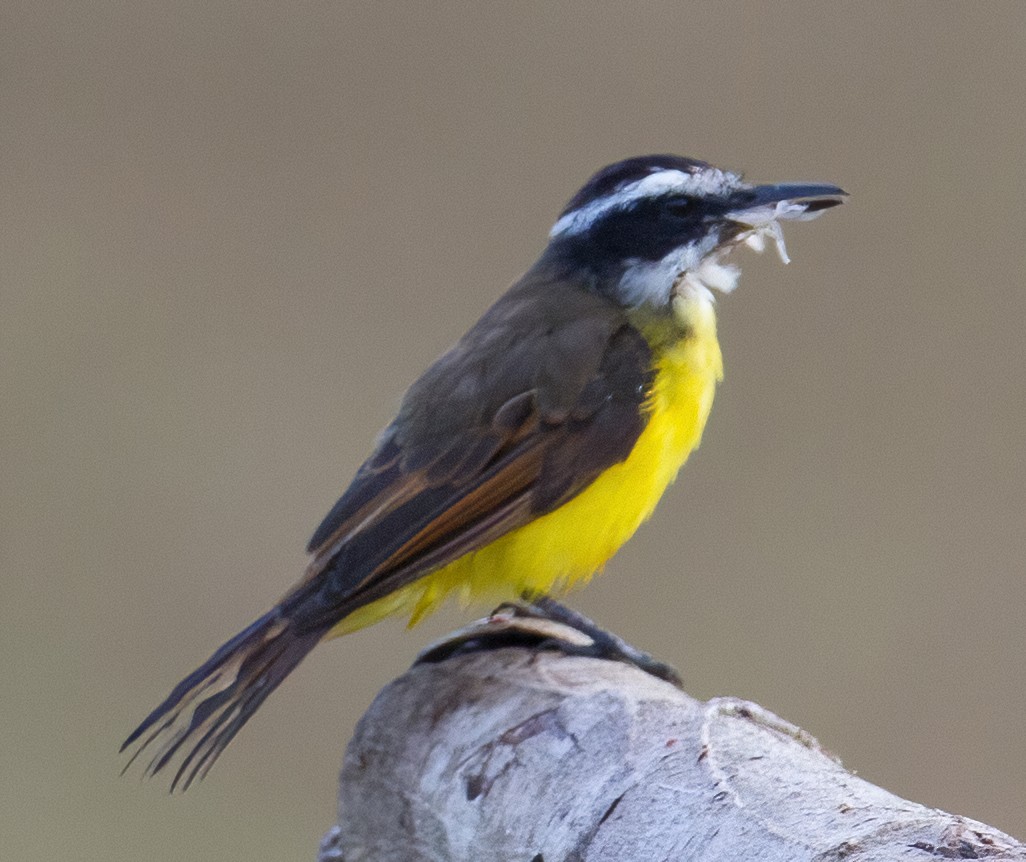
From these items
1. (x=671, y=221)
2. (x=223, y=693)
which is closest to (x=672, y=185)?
(x=671, y=221)

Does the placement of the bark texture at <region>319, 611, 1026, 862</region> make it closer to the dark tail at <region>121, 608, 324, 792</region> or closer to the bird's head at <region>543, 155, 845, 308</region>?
the dark tail at <region>121, 608, 324, 792</region>

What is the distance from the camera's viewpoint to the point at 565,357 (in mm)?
2615

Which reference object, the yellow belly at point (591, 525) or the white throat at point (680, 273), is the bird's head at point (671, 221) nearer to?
the white throat at point (680, 273)

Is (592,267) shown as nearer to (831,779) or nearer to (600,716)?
(600,716)

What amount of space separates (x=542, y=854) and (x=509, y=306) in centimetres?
139

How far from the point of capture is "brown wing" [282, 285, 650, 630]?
230 centimetres

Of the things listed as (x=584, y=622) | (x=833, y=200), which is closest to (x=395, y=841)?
(x=584, y=622)

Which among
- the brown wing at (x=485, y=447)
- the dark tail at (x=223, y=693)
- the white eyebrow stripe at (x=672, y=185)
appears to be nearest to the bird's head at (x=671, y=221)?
the white eyebrow stripe at (x=672, y=185)

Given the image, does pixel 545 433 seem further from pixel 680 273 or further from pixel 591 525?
pixel 680 273

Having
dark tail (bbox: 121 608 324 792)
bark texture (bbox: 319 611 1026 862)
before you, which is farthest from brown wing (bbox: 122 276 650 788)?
bark texture (bbox: 319 611 1026 862)

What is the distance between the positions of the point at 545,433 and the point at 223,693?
740mm

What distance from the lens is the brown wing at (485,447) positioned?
230cm

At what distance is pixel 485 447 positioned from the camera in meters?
2.50

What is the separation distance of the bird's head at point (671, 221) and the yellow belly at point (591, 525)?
11 cm
